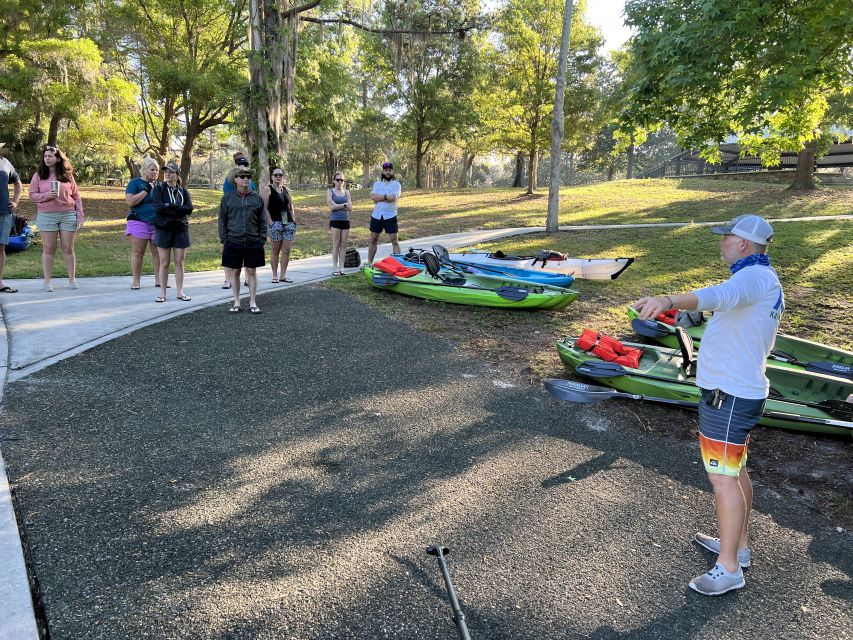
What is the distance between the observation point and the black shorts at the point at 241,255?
707cm

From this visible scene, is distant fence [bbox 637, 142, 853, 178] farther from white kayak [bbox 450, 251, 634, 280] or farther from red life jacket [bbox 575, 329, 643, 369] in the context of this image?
red life jacket [bbox 575, 329, 643, 369]

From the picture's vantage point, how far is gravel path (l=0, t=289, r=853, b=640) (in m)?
2.66

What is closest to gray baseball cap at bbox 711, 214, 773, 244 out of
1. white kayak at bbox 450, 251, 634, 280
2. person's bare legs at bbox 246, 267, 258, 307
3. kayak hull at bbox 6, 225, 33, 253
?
person's bare legs at bbox 246, 267, 258, 307

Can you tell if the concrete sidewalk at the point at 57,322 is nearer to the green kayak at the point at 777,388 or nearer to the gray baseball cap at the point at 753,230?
the gray baseball cap at the point at 753,230

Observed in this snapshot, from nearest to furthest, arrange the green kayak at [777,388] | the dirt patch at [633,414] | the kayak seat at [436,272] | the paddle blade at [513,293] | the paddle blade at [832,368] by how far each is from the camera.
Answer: the dirt patch at [633,414], the green kayak at [777,388], the paddle blade at [832,368], the paddle blade at [513,293], the kayak seat at [436,272]

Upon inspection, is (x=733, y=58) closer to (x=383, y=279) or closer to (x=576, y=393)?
(x=383, y=279)

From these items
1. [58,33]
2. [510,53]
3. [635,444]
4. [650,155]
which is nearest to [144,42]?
[58,33]

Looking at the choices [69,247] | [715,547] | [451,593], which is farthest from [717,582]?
[69,247]

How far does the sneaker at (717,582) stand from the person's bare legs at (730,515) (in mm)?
30

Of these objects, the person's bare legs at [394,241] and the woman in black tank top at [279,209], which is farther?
the person's bare legs at [394,241]

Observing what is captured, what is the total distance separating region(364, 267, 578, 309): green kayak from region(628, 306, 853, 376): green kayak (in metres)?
1.48

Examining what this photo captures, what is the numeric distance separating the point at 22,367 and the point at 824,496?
689 cm

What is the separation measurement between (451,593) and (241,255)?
5600mm

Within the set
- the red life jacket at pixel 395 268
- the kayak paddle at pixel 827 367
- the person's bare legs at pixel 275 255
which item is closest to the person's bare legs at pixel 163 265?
the person's bare legs at pixel 275 255
